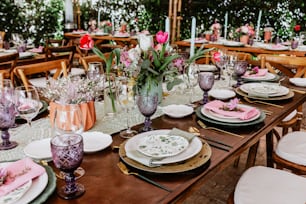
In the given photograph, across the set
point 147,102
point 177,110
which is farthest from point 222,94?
point 147,102

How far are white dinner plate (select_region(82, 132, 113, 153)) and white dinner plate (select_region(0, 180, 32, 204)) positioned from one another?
311 millimetres

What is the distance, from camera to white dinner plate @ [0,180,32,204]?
888mm

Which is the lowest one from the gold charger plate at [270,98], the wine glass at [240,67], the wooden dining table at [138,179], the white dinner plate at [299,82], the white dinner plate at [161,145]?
the wooden dining table at [138,179]

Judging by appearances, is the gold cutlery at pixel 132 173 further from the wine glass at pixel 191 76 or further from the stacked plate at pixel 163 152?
the wine glass at pixel 191 76

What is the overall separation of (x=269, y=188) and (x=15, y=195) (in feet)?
3.65

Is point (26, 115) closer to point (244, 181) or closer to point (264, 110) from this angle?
point (244, 181)

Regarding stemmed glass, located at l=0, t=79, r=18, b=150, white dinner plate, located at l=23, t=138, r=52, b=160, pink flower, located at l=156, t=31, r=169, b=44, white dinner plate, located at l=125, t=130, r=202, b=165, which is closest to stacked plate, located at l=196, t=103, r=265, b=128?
white dinner plate, located at l=125, t=130, r=202, b=165

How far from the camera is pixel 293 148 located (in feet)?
6.52

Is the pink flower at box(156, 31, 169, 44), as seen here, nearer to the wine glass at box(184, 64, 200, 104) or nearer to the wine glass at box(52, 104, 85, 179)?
the wine glass at box(184, 64, 200, 104)

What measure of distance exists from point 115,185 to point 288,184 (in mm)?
930

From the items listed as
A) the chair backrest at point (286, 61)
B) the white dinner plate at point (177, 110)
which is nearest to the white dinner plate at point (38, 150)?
the white dinner plate at point (177, 110)

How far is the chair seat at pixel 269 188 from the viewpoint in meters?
1.47

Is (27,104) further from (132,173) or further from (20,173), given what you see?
(132,173)

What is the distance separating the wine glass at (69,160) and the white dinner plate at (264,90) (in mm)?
1250
